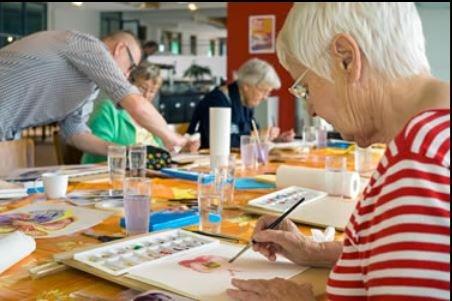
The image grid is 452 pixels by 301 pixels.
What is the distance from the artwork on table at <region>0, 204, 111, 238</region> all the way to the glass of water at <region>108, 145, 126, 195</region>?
328 mm

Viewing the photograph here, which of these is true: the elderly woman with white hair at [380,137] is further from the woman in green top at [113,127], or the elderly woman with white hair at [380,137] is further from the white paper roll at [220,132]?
the woman in green top at [113,127]

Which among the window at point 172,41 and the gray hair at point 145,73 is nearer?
the gray hair at point 145,73

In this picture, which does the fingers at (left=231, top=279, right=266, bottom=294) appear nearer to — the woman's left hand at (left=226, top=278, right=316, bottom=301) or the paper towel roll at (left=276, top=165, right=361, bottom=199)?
the woman's left hand at (left=226, top=278, right=316, bottom=301)

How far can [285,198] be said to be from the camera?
1.69m

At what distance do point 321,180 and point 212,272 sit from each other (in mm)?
923

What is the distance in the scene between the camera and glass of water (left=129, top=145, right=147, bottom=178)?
2.08 m

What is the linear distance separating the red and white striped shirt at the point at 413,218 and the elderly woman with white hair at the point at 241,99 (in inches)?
119

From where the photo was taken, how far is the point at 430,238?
2.13ft

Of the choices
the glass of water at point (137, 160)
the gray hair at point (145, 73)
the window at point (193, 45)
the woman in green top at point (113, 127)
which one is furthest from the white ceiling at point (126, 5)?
the glass of water at point (137, 160)

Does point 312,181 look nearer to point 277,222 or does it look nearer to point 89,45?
point 277,222

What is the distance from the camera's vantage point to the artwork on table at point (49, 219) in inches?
52.1

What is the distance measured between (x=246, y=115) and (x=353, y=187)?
2.36 meters

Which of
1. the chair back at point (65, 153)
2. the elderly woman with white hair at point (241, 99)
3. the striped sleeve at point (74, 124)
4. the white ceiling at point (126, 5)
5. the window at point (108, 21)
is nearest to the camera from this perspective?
the striped sleeve at point (74, 124)

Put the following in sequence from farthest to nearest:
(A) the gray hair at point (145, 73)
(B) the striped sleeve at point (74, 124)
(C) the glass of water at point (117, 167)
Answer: (A) the gray hair at point (145, 73) → (B) the striped sleeve at point (74, 124) → (C) the glass of water at point (117, 167)
